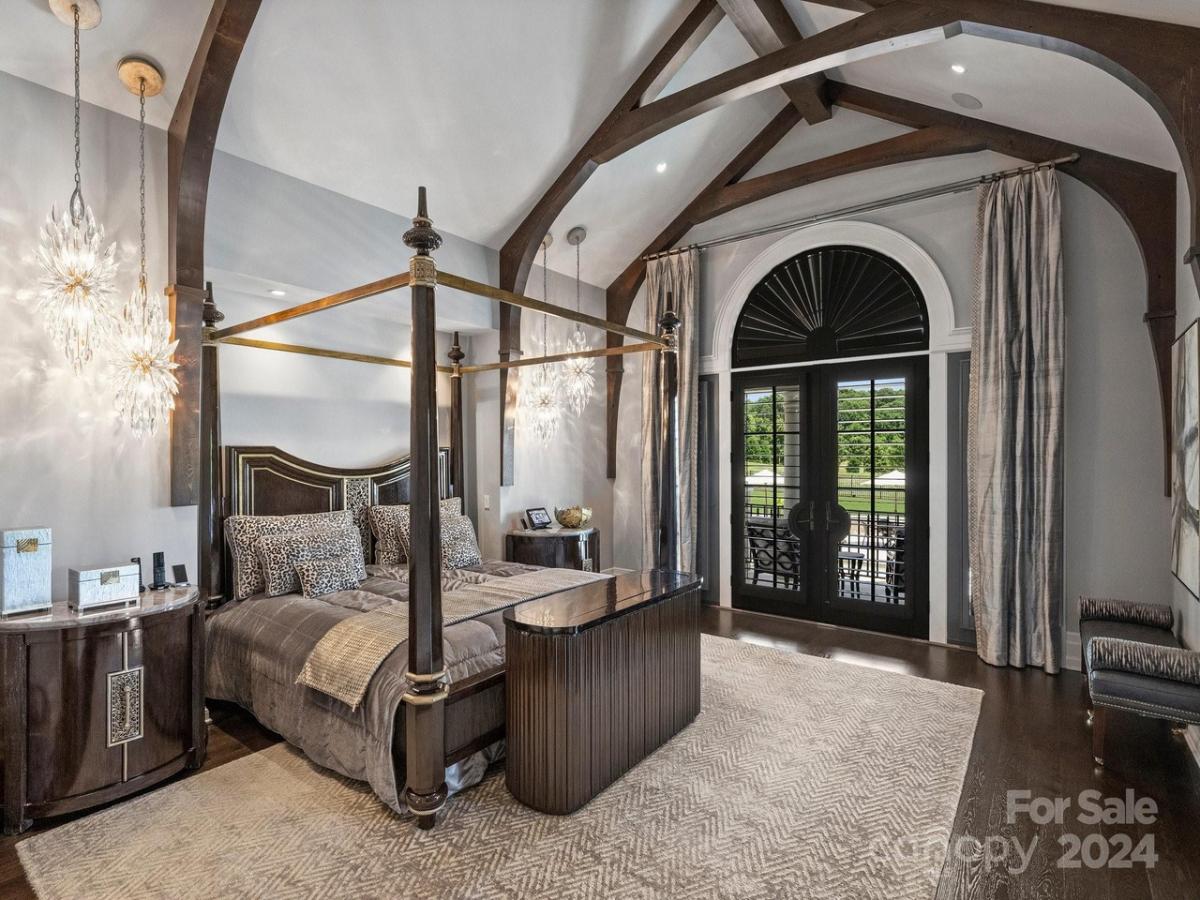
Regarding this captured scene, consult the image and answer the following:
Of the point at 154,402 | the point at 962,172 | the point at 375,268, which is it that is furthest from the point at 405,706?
the point at 962,172

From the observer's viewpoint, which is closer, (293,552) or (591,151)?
(293,552)

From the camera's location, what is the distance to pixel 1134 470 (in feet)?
12.9

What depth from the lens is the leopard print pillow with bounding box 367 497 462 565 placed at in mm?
4340

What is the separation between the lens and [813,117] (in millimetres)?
4941

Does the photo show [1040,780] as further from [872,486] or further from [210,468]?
[210,468]

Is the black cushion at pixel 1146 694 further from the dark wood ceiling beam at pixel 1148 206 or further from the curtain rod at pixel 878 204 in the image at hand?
the curtain rod at pixel 878 204

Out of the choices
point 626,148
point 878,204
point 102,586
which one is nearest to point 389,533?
point 102,586

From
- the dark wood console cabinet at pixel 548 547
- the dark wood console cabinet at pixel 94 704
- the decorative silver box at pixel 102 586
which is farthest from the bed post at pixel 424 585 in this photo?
the dark wood console cabinet at pixel 548 547

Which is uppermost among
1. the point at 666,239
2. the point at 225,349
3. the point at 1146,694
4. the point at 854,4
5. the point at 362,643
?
the point at 854,4

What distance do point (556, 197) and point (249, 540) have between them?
3201 mm

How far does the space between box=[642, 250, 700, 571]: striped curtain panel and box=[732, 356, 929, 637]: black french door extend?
1.33 ft

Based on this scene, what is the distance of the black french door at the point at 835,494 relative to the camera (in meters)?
4.80

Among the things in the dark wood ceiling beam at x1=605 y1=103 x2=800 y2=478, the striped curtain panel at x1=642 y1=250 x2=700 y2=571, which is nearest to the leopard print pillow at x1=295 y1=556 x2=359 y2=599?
the striped curtain panel at x1=642 y1=250 x2=700 y2=571

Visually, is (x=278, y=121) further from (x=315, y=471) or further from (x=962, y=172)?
(x=962, y=172)
